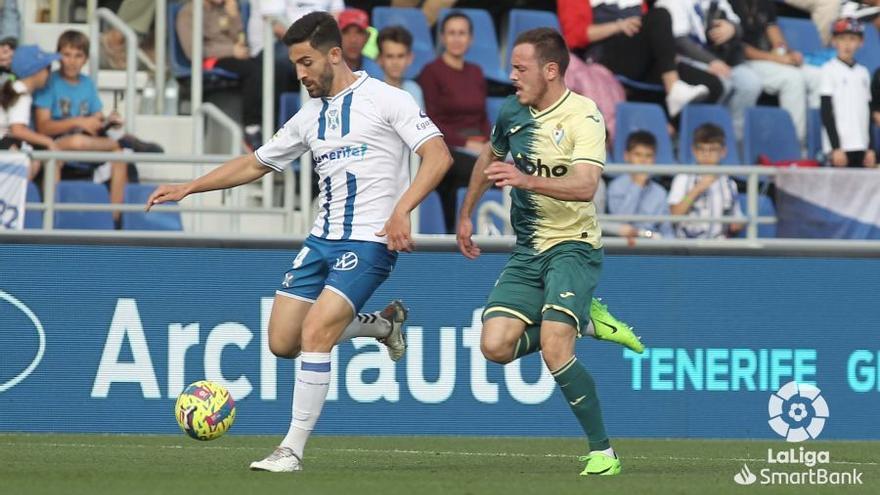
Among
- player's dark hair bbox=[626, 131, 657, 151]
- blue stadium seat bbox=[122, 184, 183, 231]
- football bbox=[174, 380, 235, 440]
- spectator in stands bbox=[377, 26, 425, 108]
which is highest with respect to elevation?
spectator in stands bbox=[377, 26, 425, 108]

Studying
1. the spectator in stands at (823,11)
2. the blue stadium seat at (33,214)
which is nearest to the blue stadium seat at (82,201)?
the blue stadium seat at (33,214)

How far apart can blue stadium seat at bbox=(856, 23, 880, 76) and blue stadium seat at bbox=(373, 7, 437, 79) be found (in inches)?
186

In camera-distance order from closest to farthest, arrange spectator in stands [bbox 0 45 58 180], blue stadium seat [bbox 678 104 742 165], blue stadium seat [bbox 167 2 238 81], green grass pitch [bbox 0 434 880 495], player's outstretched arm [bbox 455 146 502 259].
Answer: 1. green grass pitch [bbox 0 434 880 495]
2. player's outstretched arm [bbox 455 146 502 259]
3. spectator in stands [bbox 0 45 58 180]
4. blue stadium seat [bbox 678 104 742 165]
5. blue stadium seat [bbox 167 2 238 81]

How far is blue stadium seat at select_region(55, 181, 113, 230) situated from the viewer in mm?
13695

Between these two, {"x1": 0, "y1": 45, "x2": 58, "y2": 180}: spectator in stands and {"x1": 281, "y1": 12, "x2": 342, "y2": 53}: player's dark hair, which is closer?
{"x1": 281, "y1": 12, "x2": 342, "y2": 53}: player's dark hair

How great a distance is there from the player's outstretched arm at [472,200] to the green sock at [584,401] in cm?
84

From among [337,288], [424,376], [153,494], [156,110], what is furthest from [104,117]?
[153,494]

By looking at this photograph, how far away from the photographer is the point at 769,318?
1332 cm

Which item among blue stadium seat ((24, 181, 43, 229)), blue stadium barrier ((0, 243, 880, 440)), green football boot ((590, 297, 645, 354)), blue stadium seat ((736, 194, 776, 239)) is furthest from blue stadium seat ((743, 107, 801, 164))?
green football boot ((590, 297, 645, 354))

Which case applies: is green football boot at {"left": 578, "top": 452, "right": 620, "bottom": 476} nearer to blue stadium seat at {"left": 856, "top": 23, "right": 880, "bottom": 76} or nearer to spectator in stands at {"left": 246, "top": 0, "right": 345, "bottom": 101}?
spectator in stands at {"left": 246, "top": 0, "right": 345, "bottom": 101}

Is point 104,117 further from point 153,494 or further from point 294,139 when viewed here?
point 153,494

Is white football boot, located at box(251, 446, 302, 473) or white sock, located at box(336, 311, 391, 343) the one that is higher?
white sock, located at box(336, 311, 391, 343)

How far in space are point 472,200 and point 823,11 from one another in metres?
10.3

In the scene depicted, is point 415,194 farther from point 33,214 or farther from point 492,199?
point 492,199
